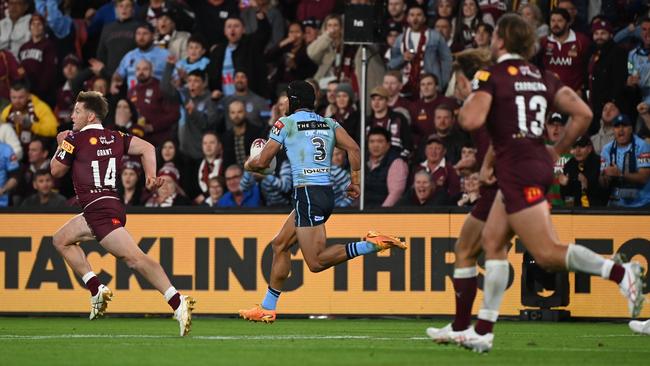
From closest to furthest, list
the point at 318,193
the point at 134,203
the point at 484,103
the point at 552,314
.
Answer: the point at 484,103, the point at 318,193, the point at 552,314, the point at 134,203

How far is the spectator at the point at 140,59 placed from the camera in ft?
69.2

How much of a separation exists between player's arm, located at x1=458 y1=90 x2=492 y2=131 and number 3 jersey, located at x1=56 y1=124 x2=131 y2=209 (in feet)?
15.9

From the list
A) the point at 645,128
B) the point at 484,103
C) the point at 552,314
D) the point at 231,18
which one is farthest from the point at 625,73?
the point at 484,103

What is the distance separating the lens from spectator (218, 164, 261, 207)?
61.2 ft

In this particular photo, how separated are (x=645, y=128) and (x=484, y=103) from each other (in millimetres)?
8542

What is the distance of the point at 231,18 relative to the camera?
68.5 ft

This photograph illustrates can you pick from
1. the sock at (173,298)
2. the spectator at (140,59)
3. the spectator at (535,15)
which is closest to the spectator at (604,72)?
the spectator at (535,15)

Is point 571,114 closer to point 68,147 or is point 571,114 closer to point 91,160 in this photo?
point 91,160

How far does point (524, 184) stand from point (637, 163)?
8.09 m

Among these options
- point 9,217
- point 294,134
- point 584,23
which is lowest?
point 9,217

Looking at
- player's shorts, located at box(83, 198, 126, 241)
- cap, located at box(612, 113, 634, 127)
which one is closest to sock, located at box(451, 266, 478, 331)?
player's shorts, located at box(83, 198, 126, 241)

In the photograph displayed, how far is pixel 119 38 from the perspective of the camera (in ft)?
71.7

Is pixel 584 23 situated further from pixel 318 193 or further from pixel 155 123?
pixel 318 193

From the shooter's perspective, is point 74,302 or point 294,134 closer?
point 294,134
